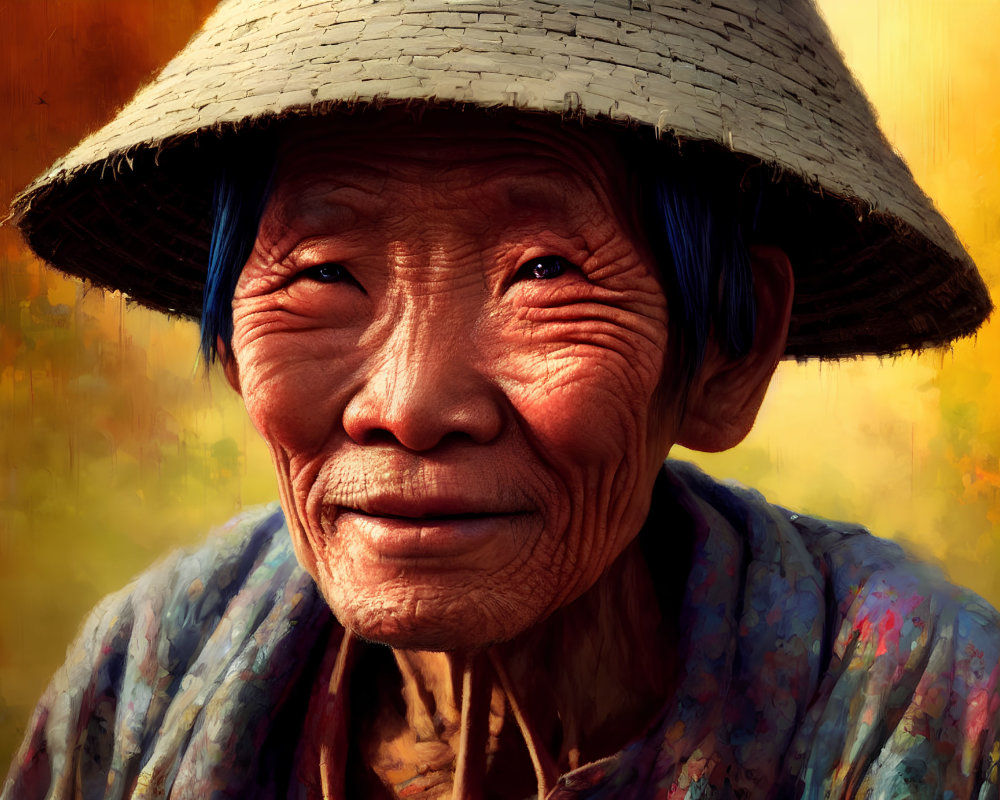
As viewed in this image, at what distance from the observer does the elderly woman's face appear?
1.43 m

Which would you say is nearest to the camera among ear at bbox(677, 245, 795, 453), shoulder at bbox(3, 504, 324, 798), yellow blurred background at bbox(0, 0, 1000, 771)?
ear at bbox(677, 245, 795, 453)

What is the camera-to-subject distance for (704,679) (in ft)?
5.54

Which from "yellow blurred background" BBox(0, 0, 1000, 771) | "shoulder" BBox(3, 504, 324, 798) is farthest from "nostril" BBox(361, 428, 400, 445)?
"yellow blurred background" BBox(0, 0, 1000, 771)

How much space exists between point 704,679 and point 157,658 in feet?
3.34

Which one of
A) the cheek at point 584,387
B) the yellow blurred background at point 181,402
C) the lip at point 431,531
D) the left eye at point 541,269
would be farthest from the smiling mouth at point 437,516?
the yellow blurred background at point 181,402

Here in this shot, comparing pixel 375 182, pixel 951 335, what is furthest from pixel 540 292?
pixel 951 335

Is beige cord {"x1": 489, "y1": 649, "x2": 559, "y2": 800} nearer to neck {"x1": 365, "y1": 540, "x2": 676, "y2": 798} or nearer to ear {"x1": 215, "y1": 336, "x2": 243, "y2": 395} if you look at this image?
neck {"x1": 365, "y1": 540, "x2": 676, "y2": 798}

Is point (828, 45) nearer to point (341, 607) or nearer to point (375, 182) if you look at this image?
point (375, 182)

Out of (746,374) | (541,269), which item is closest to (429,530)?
(541,269)

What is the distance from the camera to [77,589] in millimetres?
4027

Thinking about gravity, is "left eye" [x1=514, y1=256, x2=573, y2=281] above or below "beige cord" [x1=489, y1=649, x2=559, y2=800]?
above

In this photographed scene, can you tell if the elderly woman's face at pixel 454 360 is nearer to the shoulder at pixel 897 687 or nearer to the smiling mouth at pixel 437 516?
the smiling mouth at pixel 437 516

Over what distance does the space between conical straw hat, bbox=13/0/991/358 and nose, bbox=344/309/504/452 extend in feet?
0.97

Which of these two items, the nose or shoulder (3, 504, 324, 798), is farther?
shoulder (3, 504, 324, 798)
